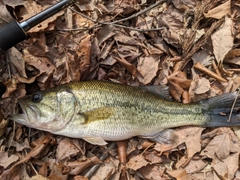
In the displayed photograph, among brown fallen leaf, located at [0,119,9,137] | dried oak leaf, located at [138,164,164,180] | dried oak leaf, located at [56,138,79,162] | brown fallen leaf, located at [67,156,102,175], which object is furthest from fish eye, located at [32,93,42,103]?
dried oak leaf, located at [138,164,164,180]

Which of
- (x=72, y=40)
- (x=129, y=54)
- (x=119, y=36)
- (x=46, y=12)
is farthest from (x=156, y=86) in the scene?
(x=46, y=12)

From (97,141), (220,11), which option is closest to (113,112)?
(97,141)

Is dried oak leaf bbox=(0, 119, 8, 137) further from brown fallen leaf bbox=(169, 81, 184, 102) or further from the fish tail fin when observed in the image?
the fish tail fin

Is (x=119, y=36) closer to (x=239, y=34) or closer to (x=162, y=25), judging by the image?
(x=162, y=25)

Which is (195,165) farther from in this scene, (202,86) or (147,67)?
(147,67)

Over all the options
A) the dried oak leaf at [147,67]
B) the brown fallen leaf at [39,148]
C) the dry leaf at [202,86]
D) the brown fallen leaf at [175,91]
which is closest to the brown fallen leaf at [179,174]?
the brown fallen leaf at [175,91]

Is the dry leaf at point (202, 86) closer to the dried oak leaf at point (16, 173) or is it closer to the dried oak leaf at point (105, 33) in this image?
the dried oak leaf at point (105, 33)
